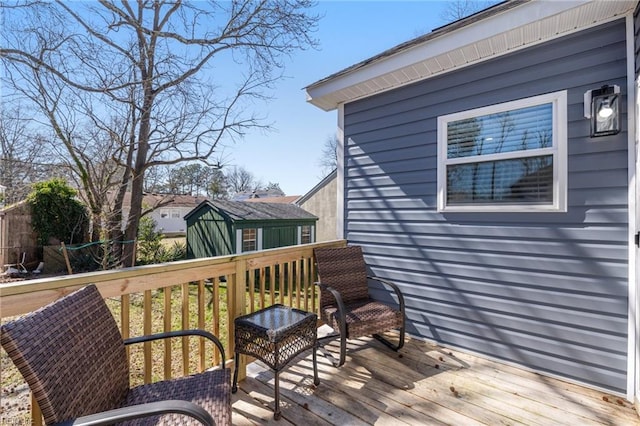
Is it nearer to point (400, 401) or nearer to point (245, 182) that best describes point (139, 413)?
point (400, 401)

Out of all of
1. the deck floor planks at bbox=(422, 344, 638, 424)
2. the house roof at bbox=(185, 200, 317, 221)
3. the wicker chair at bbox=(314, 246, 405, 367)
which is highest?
the house roof at bbox=(185, 200, 317, 221)

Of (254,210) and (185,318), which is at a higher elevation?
(254,210)

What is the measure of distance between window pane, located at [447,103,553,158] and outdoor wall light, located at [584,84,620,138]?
0.28 m

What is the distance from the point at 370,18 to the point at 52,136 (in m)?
8.04

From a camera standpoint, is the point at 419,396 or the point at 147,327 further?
the point at 419,396

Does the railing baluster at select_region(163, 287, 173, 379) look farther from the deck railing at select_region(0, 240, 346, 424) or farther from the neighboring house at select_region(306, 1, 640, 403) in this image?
the neighboring house at select_region(306, 1, 640, 403)

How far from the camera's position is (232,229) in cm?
936

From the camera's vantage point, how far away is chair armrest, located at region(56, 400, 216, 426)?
1031 mm

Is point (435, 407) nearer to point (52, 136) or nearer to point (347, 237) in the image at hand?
point (347, 237)

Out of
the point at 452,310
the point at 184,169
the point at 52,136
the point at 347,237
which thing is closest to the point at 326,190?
the point at 184,169

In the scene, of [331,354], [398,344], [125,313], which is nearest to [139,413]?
[125,313]

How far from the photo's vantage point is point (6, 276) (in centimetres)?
832

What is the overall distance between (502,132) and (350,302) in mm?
2234

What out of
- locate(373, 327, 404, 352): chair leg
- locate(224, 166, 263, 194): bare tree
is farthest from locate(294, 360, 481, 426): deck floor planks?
locate(224, 166, 263, 194): bare tree
